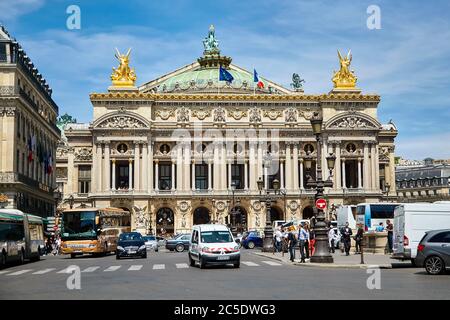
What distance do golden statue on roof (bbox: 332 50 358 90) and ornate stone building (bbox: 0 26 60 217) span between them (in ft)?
140

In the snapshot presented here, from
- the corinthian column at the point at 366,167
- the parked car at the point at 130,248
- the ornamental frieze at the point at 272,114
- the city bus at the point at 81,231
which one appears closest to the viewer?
the parked car at the point at 130,248

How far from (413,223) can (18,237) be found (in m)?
A: 22.9

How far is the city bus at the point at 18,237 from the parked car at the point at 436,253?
862 inches

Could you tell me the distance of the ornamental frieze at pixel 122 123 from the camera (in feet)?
331

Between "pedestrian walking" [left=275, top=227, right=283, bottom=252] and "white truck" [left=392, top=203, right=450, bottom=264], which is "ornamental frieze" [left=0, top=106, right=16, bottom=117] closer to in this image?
"pedestrian walking" [left=275, top=227, right=283, bottom=252]

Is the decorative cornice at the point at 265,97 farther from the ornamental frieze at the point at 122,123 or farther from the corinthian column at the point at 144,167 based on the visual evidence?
the corinthian column at the point at 144,167

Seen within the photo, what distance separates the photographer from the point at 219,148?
104 m

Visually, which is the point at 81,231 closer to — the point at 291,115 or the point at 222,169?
the point at 222,169

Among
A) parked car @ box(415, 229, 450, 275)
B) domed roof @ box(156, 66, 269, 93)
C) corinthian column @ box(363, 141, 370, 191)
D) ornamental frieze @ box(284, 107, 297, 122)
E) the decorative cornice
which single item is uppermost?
domed roof @ box(156, 66, 269, 93)

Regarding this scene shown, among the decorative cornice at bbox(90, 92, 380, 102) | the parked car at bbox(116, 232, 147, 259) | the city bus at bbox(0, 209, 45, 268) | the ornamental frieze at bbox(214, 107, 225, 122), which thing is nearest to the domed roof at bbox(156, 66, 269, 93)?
the decorative cornice at bbox(90, 92, 380, 102)

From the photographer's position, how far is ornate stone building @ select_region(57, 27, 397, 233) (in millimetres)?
101125

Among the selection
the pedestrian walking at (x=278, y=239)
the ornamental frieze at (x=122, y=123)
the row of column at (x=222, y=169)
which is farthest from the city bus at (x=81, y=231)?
the ornamental frieze at (x=122, y=123)
